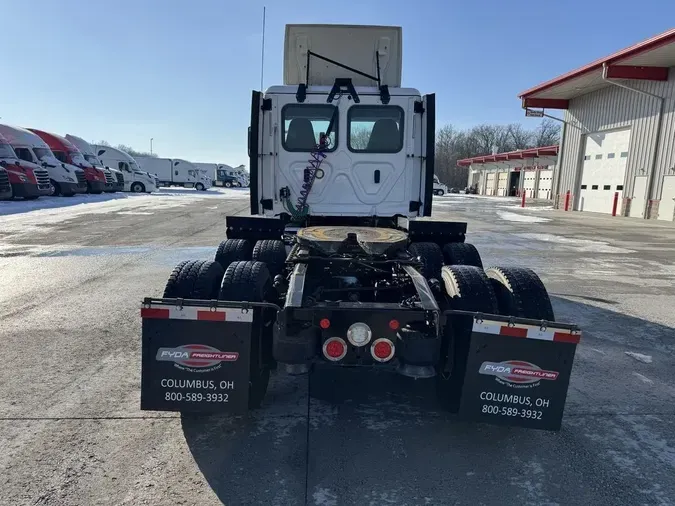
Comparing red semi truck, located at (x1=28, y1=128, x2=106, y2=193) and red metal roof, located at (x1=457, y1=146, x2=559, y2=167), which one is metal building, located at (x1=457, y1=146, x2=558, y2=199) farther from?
red semi truck, located at (x1=28, y1=128, x2=106, y2=193)

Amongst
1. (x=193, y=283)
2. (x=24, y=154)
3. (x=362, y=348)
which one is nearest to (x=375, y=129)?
(x=193, y=283)

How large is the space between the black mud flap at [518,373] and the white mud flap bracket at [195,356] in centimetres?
149

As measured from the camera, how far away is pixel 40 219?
16.6 m

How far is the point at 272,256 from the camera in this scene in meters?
4.91

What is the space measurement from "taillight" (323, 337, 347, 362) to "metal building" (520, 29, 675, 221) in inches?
842

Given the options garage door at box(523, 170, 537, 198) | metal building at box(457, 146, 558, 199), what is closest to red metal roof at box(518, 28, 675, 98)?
metal building at box(457, 146, 558, 199)

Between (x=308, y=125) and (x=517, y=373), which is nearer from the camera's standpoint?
(x=517, y=373)

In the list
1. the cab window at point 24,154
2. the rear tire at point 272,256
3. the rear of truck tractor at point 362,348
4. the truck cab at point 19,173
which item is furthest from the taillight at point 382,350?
the cab window at point 24,154

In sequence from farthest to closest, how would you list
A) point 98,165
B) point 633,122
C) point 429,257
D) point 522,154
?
point 522,154 < point 98,165 < point 633,122 < point 429,257

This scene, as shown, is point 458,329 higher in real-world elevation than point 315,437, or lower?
higher

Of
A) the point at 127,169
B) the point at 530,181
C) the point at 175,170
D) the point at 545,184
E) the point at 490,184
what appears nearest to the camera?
the point at 127,169

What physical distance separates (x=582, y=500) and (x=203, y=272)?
2870 mm

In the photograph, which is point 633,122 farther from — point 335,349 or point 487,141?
point 487,141

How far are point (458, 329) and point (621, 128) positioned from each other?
1040 inches
